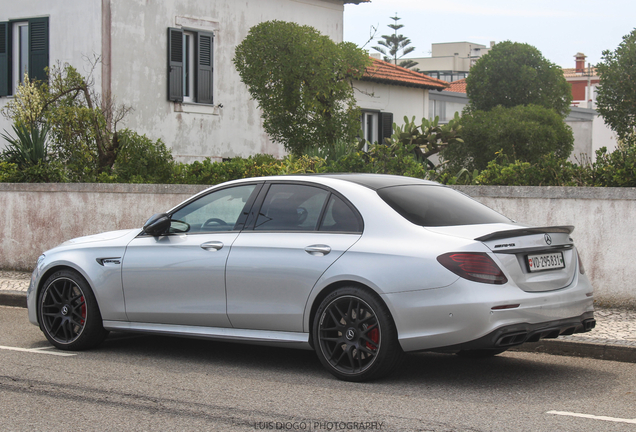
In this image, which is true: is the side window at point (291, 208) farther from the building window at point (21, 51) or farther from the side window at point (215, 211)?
the building window at point (21, 51)

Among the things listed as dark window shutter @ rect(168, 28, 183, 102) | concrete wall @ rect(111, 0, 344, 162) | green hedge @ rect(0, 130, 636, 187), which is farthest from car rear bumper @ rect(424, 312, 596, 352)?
dark window shutter @ rect(168, 28, 183, 102)

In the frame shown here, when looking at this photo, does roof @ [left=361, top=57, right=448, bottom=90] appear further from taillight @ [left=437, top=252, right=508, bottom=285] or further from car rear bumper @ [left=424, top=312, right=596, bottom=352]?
taillight @ [left=437, top=252, right=508, bottom=285]

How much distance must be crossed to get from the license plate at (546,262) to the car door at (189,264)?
7.83 ft

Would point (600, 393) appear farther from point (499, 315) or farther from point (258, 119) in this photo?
point (258, 119)

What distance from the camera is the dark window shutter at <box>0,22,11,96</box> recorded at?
65.4 ft

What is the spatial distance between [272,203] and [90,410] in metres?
2.26

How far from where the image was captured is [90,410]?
543cm

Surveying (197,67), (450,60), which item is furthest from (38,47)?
(450,60)

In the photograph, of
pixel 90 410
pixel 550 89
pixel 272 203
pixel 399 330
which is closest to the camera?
pixel 90 410

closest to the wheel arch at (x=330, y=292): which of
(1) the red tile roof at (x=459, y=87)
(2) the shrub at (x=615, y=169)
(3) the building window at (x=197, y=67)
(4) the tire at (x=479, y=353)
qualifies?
(4) the tire at (x=479, y=353)

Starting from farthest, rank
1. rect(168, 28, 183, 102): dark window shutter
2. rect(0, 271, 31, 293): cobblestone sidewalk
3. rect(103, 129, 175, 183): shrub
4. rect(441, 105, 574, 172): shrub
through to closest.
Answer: rect(441, 105, 574, 172): shrub < rect(168, 28, 183, 102): dark window shutter < rect(103, 129, 175, 183): shrub < rect(0, 271, 31, 293): cobblestone sidewalk

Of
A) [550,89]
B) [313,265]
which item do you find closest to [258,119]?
[313,265]

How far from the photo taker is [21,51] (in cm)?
2014

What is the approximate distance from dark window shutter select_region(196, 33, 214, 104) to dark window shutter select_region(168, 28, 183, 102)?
61 cm
